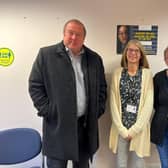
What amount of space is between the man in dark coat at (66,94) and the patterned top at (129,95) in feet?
1.34

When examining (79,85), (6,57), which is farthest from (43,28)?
(79,85)

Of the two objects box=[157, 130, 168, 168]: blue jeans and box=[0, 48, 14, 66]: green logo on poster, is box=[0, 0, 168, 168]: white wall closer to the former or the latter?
box=[0, 48, 14, 66]: green logo on poster

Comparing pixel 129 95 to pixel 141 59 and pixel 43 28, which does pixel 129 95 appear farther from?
pixel 43 28

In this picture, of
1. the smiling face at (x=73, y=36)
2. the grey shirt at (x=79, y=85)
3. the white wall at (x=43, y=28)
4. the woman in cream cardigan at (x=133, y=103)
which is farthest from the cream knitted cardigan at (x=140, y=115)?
the smiling face at (x=73, y=36)

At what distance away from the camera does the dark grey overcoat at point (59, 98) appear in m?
2.37

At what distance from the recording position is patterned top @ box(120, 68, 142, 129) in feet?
9.16

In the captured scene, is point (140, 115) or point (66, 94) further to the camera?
point (140, 115)

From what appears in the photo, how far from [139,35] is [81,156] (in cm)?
145

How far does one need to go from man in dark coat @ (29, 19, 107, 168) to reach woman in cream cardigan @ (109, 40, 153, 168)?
15.7 inches

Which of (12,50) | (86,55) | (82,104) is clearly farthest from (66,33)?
(12,50)

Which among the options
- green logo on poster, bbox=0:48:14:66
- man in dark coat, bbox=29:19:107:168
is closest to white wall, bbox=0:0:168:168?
green logo on poster, bbox=0:48:14:66

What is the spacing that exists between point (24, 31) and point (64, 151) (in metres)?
1.35

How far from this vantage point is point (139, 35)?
3098 mm

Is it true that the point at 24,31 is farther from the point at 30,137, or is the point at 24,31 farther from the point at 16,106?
the point at 30,137
